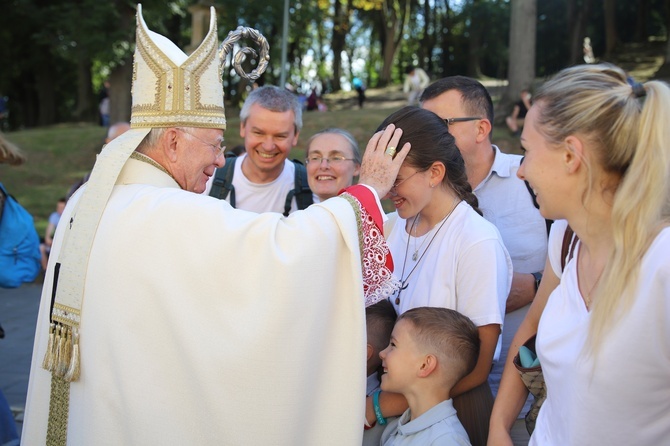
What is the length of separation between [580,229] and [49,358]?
1839 millimetres

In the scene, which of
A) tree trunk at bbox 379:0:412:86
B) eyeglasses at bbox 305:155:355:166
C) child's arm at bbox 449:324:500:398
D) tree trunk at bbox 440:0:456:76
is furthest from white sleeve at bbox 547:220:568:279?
tree trunk at bbox 440:0:456:76

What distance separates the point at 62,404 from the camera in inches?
104

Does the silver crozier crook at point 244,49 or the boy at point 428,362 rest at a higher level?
the silver crozier crook at point 244,49

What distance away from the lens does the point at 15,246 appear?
4488 mm

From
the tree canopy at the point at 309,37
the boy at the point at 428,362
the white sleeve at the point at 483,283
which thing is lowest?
the boy at the point at 428,362

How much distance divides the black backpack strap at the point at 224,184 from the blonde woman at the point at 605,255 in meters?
2.74

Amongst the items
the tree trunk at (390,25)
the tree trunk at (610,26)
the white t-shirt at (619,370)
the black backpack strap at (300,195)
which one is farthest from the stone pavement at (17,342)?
the tree trunk at (390,25)

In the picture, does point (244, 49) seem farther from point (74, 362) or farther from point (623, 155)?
point (623, 155)

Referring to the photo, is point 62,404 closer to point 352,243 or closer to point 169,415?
point 169,415

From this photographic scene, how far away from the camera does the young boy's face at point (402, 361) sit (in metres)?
2.81

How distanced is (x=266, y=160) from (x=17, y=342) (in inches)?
175

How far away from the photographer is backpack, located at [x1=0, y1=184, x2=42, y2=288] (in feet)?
14.6

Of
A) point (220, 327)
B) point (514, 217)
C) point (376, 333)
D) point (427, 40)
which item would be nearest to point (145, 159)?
point (220, 327)

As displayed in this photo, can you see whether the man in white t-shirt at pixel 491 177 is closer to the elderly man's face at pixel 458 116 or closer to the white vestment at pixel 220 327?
the elderly man's face at pixel 458 116
